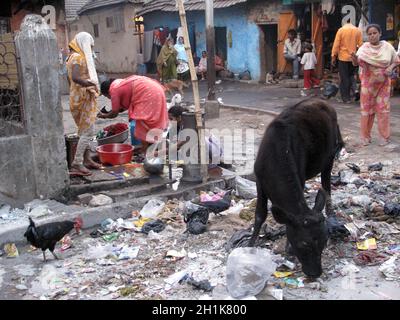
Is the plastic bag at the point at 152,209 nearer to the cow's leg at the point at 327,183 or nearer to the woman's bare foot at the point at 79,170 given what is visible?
the woman's bare foot at the point at 79,170

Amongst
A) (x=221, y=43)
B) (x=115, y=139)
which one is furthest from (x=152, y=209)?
(x=221, y=43)

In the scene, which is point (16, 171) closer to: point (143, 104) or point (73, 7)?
point (143, 104)

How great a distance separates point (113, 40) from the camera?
92.7ft

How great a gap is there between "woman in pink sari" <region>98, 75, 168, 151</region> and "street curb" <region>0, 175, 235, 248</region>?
102 centimetres

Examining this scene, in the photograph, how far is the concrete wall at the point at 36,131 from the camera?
5895mm

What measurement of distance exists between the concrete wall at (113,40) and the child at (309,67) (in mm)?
12427

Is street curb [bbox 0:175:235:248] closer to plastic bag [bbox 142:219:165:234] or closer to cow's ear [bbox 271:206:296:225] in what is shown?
plastic bag [bbox 142:219:165:234]

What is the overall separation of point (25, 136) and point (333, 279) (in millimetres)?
3747

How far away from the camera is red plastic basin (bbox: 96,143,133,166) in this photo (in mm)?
7289

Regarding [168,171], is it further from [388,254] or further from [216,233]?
[388,254]

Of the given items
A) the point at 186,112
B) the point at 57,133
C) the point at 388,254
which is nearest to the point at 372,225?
the point at 388,254

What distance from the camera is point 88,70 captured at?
7.00m

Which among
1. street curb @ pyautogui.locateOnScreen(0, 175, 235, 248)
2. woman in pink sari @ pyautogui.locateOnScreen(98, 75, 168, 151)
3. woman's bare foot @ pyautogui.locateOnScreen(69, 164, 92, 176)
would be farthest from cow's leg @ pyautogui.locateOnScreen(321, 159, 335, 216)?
woman's bare foot @ pyautogui.locateOnScreen(69, 164, 92, 176)

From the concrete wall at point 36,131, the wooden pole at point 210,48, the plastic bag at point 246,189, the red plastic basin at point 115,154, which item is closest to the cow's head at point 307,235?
the plastic bag at point 246,189
